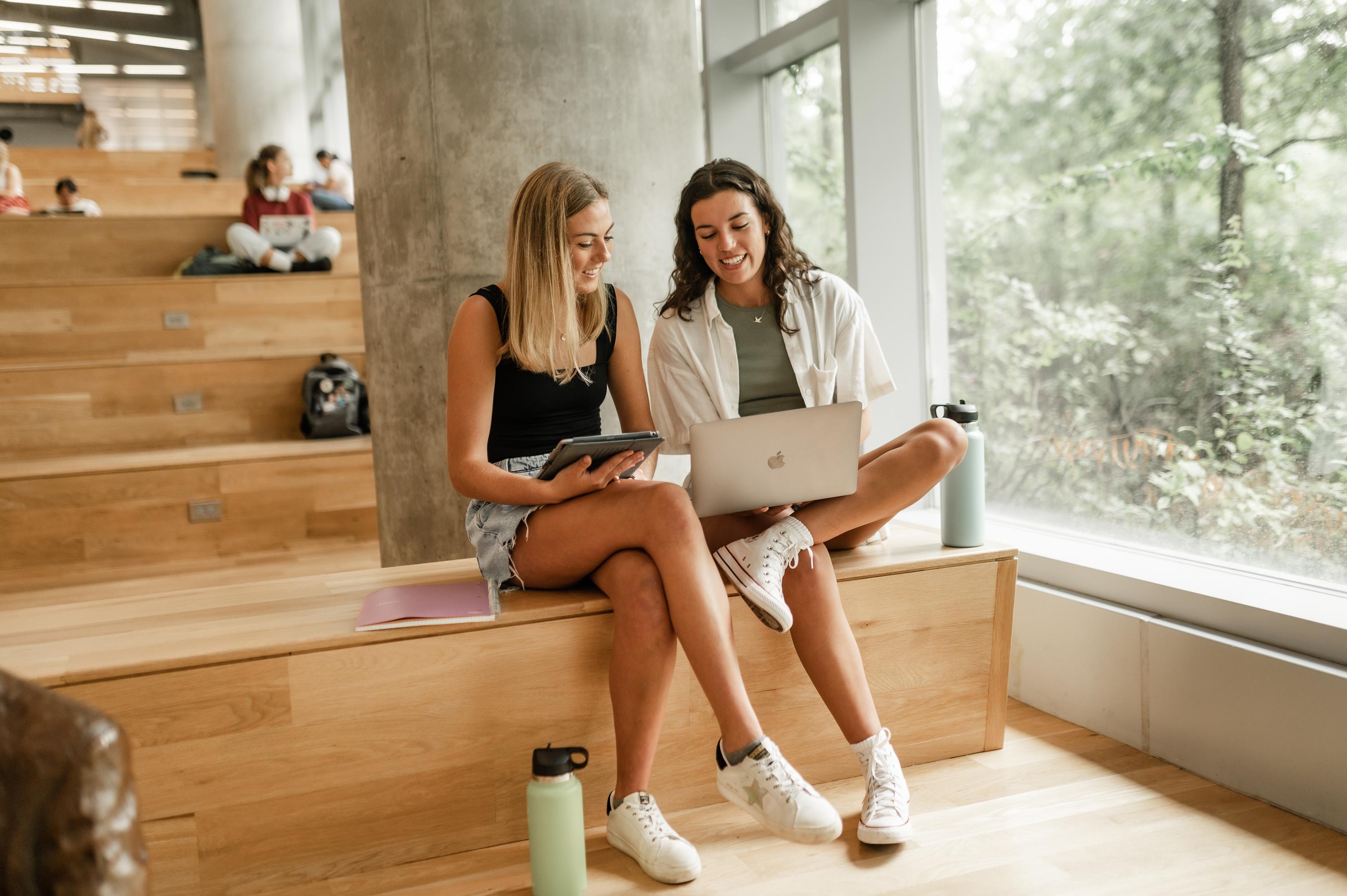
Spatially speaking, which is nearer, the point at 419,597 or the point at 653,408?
the point at 419,597

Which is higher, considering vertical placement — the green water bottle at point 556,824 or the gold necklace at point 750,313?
the gold necklace at point 750,313

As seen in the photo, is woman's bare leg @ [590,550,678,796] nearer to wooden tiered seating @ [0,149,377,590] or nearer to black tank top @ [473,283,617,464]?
black tank top @ [473,283,617,464]

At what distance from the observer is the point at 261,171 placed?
5156 mm

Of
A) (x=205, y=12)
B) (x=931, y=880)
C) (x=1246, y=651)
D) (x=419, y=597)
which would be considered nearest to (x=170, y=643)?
(x=419, y=597)

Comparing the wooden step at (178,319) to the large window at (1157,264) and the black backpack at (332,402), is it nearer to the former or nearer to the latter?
the black backpack at (332,402)

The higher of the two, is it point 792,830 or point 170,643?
point 170,643

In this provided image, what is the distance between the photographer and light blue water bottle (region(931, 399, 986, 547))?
2.15 metres

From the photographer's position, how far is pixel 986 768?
2.07 m

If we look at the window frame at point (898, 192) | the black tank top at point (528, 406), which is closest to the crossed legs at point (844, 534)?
the black tank top at point (528, 406)

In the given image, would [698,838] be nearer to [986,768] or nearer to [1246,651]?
[986,768]

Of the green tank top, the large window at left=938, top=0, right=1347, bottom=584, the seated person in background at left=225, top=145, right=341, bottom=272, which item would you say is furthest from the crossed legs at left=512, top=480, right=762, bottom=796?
the seated person in background at left=225, top=145, right=341, bottom=272

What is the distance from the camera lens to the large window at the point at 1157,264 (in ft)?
6.43

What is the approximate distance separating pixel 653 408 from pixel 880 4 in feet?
4.78

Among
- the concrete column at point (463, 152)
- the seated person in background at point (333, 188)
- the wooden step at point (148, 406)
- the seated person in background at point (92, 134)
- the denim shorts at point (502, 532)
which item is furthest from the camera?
the seated person in background at point (92, 134)
